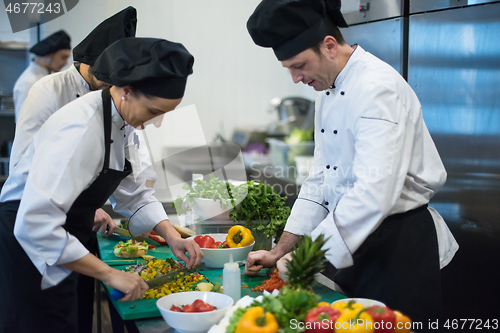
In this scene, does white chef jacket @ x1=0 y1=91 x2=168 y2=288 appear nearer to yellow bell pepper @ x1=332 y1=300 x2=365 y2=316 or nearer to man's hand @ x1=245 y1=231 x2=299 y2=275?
man's hand @ x1=245 y1=231 x2=299 y2=275

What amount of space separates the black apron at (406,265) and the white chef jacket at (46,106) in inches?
43.3

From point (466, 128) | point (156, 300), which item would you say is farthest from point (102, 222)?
point (466, 128)

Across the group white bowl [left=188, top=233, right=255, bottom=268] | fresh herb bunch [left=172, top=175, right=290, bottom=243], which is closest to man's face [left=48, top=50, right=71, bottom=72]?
fresh herb bunch [left=172, top=175, right=290, bottom=243]

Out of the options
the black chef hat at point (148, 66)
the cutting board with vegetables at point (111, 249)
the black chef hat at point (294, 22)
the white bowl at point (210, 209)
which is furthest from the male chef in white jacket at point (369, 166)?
the cutting board with vegetables at point (111, 249)

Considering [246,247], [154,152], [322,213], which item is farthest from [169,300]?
[154,152]

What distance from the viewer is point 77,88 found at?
2.26m

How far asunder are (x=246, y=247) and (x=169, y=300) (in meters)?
0.67

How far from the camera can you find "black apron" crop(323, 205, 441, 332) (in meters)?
1.60

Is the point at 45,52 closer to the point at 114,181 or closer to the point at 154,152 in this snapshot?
the point at 154,152

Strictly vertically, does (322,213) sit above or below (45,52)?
below

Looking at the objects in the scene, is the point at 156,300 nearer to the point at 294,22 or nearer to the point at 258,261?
the point at 258,261

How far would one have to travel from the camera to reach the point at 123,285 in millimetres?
1435

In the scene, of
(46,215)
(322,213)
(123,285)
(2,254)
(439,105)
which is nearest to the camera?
(46,215)

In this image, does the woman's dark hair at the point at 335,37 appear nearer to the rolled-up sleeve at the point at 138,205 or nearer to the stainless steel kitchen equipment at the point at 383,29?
the rolled-up sleeve at the point at 138,205
